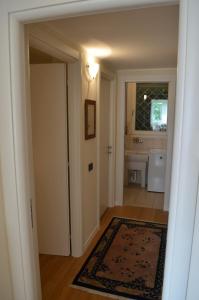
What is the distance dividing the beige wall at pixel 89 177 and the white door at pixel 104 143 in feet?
1.61

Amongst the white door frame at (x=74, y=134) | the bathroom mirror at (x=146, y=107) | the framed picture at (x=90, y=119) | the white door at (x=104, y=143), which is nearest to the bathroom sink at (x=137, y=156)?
the bathroom mirror at (x=146, y=107)

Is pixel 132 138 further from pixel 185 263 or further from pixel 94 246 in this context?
pixel 185 263

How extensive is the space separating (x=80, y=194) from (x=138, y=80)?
210 cm

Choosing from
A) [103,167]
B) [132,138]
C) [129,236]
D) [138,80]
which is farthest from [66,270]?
[132,138]

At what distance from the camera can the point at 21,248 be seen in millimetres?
1287

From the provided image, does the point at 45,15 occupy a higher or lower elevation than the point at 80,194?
higher

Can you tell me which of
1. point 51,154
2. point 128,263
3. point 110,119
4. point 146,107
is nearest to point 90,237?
point 128,263

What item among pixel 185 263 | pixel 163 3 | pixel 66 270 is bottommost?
pixel 66 270

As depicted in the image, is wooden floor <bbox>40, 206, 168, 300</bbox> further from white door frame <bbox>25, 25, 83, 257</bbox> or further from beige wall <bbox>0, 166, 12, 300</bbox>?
beige wall <bbox>0, 166, 12, 300</bbox>

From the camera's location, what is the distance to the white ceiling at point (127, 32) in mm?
1535

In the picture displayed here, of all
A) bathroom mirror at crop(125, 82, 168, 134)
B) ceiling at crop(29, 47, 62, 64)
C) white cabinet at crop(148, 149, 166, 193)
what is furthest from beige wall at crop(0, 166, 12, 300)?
bathroom mirror at crop(125, 82, 168, 134)

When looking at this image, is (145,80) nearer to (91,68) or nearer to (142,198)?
(91,68)

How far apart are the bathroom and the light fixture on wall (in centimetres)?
185

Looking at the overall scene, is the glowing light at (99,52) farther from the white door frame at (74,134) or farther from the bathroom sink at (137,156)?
the bathroom sink at (137,156)
